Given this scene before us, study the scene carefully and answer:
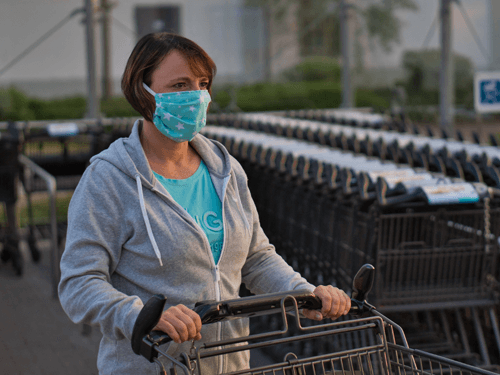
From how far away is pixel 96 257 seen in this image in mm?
1715

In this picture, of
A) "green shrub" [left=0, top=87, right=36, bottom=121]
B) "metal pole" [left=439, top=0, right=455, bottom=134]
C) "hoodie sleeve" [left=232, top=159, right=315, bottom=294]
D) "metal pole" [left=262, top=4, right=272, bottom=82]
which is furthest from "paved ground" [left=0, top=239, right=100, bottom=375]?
"metal pole" [left=262, top=4, right=272, bottom=82]

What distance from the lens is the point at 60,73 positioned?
41.9 feet

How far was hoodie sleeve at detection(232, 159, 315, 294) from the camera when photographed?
2.01m

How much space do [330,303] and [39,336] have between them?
3515 millimetres

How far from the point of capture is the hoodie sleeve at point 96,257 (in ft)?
5.41

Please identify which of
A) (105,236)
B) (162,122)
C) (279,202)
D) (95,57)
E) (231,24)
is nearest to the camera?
(105,236)

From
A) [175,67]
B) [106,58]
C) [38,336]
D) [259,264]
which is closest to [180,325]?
[259,264]

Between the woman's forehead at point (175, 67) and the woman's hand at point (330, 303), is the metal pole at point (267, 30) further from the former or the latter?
the woman's hand at point (330, 303)

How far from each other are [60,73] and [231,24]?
13.9ft

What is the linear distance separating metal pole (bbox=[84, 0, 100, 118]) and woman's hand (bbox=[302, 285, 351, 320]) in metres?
7.57

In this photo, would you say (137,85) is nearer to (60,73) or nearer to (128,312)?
(128,312)

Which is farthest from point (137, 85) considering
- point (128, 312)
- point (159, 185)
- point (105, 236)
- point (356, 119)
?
point (356, 119)

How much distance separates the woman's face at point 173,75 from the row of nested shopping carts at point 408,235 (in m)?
1.44

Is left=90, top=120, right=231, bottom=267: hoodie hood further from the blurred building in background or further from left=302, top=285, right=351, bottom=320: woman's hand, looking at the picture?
the blurred building in background
